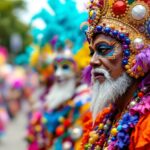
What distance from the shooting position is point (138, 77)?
10.8ft

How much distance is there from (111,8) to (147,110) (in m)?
0.72

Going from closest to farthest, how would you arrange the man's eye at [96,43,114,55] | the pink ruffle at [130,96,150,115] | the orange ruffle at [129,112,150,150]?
1. the orange ruffle at [129,112,150,150]
2. the pink ruffle at [130,96,150,115]
3. the man's eye at [96,43,114,55]

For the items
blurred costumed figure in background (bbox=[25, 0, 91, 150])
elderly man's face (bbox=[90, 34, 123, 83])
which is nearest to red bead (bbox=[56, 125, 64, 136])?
blurred costumed figure in background (bbox=[25, 0, 91, 150])

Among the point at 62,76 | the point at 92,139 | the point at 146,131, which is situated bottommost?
the point at 146,131

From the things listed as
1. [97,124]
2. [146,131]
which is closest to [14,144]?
[97,124]

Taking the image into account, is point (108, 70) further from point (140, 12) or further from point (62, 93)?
point (62, 93)

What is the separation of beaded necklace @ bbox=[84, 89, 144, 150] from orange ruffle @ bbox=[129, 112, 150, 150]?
6 centimetres

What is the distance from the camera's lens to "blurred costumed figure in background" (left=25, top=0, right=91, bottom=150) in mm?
5798

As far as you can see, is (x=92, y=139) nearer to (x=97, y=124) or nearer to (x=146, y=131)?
(x=97, y=124)

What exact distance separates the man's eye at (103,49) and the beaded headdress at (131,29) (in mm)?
76

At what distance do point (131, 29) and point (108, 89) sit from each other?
0.40m

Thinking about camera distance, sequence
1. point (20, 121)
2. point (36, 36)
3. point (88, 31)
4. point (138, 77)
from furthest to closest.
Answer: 1. point (20, 121)
2. point (36, 36)
3. point (88, 31)
4. point (138, 77)

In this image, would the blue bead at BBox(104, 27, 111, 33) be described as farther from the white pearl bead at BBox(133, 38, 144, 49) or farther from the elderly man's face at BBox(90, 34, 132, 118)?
the white pearl bead at BBox(133, 38, 144, 49)

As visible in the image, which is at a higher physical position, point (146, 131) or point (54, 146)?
point (54, 146)
